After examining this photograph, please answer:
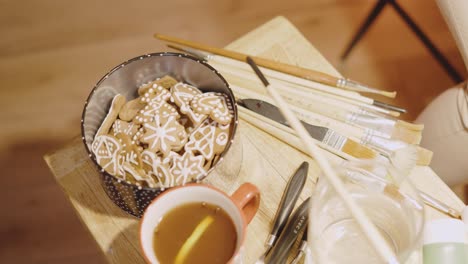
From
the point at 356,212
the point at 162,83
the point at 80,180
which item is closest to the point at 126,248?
the point at 80,180

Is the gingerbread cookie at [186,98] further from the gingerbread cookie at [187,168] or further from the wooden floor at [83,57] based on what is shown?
the wooden floor at [83,57]

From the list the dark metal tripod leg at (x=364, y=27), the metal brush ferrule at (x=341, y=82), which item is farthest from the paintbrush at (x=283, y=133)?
the dark metal tripod leg at (x=364, y=27)

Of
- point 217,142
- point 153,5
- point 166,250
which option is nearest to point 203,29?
point 153,5

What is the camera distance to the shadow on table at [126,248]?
70 centimetres

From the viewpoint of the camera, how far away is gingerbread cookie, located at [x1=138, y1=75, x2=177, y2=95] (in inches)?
29.0

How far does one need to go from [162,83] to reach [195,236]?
0.77 ft

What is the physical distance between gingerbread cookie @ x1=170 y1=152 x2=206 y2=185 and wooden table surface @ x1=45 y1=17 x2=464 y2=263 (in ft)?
0.09

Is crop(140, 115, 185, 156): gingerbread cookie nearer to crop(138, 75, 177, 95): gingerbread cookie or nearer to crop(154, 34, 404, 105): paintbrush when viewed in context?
crop(138, 75, 177, 95): gingerbread cookie

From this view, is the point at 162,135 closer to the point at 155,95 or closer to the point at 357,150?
the point at 155,95

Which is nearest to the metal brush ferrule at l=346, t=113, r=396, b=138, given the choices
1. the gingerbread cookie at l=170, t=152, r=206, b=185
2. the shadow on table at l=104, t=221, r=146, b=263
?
the gingerbread cookie at l=170, t=152, r=206, b=185

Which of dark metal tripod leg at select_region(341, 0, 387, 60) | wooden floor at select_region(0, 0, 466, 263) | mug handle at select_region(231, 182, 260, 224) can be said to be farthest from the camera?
dark metal tripod leg at select_region(341, 0, 387, 60)

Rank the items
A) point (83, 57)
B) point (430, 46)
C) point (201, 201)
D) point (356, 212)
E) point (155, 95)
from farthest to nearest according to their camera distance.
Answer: point (83, 57), point (430, 46), point (155, 95), point (201, 201), point (356, 212)

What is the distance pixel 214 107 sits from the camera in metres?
0.69

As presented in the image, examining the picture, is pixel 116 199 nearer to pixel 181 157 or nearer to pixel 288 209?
pixel 181 157
